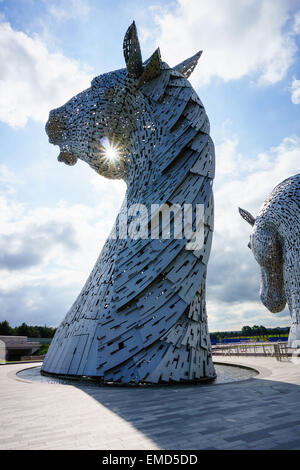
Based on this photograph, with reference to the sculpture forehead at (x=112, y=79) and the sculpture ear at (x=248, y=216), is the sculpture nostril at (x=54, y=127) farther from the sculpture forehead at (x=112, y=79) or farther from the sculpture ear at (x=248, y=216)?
the sculpture ear at (x=248, y=216)

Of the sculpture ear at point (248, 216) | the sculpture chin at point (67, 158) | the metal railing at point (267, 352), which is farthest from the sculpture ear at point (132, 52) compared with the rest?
the sculpture ear at point (248, 216)

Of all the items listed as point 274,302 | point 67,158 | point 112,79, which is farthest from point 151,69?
point 274,302

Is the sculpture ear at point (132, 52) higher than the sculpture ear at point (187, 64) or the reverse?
the reverse

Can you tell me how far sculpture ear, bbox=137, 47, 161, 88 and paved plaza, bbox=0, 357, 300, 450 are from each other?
7818 mm

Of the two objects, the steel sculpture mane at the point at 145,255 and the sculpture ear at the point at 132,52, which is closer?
the steel sculpture mane at the point at 145,255

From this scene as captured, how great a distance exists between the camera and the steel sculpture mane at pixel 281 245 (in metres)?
11.5

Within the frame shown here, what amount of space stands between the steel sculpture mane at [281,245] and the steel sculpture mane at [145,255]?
5374mm

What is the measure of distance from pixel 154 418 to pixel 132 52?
29.2 ft

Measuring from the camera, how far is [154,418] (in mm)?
3279

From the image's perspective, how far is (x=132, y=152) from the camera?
9336 mm

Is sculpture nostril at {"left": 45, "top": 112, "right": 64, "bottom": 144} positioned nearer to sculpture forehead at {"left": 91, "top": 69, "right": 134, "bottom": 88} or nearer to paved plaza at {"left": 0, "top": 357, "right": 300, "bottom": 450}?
sculpture forehead at {"left": 91, "top": 69, "right": 134, "bottom": 88}

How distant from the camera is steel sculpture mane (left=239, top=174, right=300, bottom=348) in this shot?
11.5 m

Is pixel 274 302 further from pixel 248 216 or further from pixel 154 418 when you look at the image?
pixel 154 418

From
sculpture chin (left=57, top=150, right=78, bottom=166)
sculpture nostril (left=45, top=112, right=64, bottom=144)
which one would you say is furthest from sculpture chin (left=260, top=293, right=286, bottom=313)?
sculpture nostril (left=45, top=112, right=64, bottom=144)
